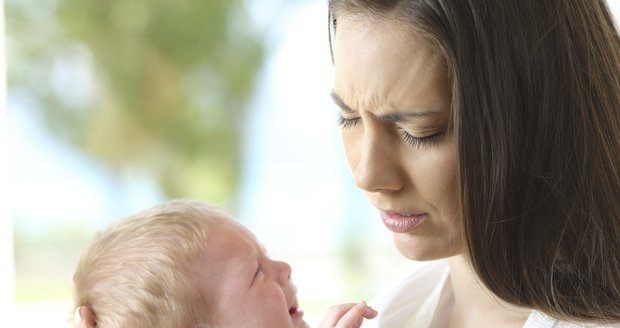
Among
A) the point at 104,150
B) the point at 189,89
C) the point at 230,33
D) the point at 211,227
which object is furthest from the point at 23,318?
the point at 211,227

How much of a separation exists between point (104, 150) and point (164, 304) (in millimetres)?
2828

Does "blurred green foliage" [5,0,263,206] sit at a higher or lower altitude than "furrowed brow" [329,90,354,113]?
lower

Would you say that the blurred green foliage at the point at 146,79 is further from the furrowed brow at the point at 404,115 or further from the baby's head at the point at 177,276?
the furrowed brow at the point at 404,115

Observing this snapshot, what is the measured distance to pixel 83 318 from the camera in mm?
1673

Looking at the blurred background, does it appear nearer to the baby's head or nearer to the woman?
the baby's head

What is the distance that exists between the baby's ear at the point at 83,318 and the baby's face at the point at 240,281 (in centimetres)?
21

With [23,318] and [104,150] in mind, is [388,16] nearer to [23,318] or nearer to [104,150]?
[104,150]

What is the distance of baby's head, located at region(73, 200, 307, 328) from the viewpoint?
66.0 inches

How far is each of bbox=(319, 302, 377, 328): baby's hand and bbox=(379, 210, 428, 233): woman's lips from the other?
7.9 inches

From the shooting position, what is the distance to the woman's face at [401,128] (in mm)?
1480

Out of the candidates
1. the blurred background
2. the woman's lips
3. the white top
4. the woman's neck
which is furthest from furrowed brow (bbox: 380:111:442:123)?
the blurred background

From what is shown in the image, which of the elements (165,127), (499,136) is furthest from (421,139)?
(165,127)

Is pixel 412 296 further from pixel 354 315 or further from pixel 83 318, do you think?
pixel 83 318

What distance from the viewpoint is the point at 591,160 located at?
1.54 metres
